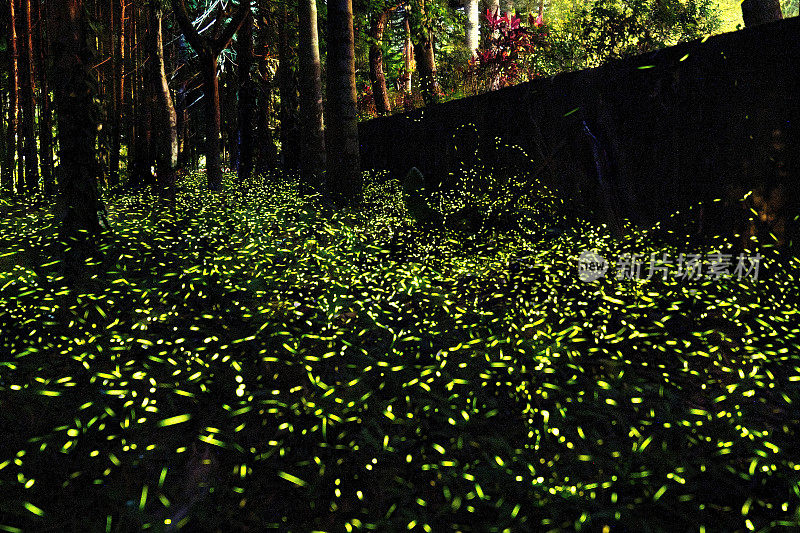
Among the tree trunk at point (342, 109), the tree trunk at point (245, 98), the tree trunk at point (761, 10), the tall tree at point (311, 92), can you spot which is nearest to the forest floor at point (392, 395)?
the tree trunk at point (342, 109)

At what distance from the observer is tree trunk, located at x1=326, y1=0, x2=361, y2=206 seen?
693cm

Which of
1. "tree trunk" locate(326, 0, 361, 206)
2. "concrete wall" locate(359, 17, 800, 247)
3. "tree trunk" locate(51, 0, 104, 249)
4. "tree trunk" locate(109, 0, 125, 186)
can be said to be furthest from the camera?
"tree trunk" locate(109, 0, 125, 186)

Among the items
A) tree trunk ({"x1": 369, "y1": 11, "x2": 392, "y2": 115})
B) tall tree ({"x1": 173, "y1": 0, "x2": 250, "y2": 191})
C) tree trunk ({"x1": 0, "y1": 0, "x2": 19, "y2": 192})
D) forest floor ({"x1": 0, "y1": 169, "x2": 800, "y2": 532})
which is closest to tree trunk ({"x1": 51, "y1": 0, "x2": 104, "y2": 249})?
forest floor ({"x1": 0, "y1": 169, "x2": 800, "y2": 532})

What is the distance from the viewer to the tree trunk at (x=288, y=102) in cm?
1216

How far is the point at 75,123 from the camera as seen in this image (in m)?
4.80

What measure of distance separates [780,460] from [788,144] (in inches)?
86.7

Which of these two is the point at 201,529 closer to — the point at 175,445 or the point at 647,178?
the point at 175,445

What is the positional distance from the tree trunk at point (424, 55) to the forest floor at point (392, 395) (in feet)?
21.6

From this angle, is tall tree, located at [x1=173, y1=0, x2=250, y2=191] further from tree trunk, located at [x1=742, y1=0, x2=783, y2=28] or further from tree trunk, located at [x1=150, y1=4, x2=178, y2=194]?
tree trunk, located at [x1=742, y1=0, x2=783, y2=28]

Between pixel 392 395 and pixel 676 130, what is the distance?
310 centimetres

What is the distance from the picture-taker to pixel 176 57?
19391 mm

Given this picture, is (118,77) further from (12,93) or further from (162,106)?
(12,93)

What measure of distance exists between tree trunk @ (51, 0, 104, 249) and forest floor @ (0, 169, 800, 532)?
39 centimetres

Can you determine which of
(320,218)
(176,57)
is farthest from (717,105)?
(176,57)
